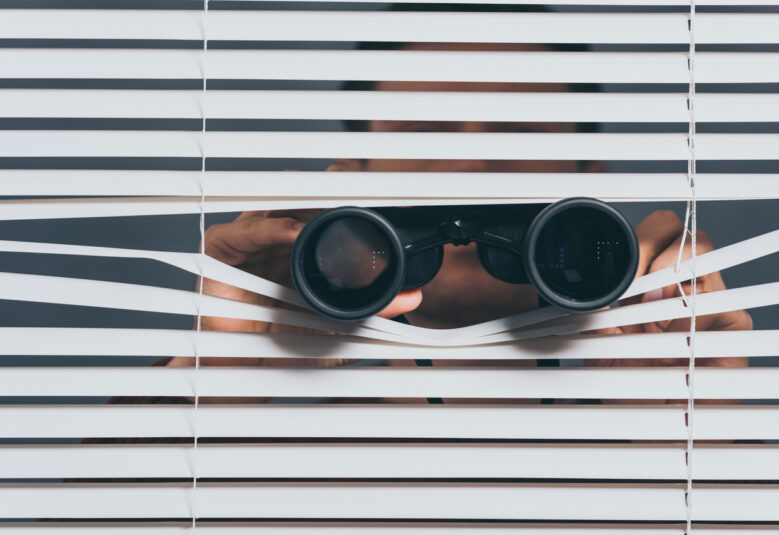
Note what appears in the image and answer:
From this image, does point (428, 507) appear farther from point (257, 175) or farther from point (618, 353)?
point (257, 175)

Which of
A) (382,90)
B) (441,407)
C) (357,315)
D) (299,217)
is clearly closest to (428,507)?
(441,407)

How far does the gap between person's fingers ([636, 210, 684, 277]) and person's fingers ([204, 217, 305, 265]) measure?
0.49 meters

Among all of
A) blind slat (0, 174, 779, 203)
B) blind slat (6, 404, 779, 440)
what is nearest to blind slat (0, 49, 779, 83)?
blind slat (0, 174, 779, 203)

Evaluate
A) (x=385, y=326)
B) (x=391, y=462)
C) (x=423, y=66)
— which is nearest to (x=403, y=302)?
(x=385, y=326)

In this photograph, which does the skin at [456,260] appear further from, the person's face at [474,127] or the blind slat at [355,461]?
the blind slat at [355,461]

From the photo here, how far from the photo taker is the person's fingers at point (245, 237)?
0.75 m

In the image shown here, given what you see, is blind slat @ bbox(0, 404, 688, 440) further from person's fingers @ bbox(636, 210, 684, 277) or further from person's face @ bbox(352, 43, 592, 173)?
person's face @ bbox(352, 43, 592, 173)

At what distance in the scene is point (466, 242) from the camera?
69 cm

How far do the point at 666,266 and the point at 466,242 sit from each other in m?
0.27

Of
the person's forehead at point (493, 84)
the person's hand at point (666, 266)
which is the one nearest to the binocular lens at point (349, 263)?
the person's forehead at point (493, 84)

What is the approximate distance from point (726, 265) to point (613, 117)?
0.23 m

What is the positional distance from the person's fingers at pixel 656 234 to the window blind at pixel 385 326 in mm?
81

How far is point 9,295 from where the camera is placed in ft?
2.24

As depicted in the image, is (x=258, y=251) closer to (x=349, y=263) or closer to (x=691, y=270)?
(x=349, y=263)
